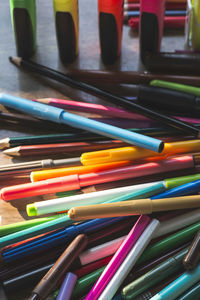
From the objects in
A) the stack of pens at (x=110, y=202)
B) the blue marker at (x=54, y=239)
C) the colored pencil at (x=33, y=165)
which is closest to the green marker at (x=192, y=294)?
the stack of pens at (x=110, y=202)

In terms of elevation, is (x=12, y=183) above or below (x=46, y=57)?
below

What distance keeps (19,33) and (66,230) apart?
1.19 feet

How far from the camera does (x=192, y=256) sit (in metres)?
0.46

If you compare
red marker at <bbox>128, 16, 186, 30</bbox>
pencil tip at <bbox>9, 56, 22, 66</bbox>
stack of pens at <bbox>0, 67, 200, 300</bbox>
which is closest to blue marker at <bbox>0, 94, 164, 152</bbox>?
stack of pens at <bbox>0, 67, 200, 300</bbox>

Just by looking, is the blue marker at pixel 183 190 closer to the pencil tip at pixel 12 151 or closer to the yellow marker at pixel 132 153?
the yellow marker at pixel 132 153

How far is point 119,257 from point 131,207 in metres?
0.06

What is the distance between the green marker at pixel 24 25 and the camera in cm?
66

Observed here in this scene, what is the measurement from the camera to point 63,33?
69 centimetres

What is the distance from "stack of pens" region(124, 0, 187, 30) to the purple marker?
0.49 m

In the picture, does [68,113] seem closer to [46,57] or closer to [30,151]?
[30,151]

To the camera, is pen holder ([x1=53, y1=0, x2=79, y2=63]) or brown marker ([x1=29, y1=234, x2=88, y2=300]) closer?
brown marker ([x1=29, y1=234, x2=88, y2=300])

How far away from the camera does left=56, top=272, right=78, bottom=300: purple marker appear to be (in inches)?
17.6

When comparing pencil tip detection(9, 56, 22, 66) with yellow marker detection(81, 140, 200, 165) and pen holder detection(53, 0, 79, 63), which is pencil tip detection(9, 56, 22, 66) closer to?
pen holder detection(53, 0, 79, 63)

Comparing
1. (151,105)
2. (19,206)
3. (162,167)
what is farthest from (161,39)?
(19,206)
